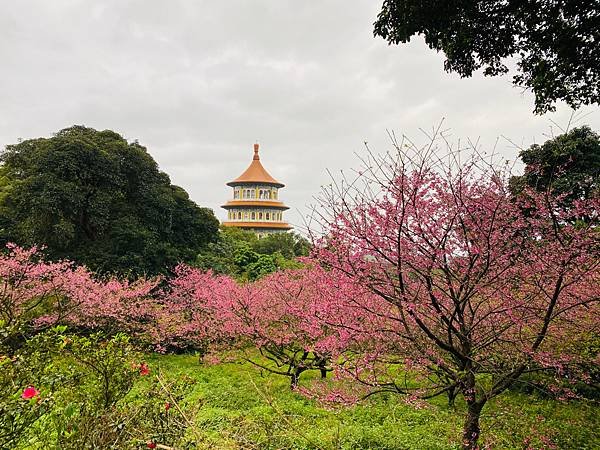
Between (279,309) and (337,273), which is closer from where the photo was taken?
(337,273)

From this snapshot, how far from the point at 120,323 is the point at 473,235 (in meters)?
12.3

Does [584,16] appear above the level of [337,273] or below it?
above

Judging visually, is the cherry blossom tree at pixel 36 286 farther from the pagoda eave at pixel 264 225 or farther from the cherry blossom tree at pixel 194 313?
A: the pagoda eave at pixel 264 225

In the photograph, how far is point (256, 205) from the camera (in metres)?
44.3

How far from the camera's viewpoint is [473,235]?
4.43m

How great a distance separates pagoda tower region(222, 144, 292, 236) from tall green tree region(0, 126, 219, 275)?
78.4ft

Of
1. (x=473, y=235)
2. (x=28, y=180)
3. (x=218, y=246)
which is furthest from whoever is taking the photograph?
(x=218, y=246)

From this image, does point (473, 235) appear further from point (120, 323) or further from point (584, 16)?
point (120, 323)

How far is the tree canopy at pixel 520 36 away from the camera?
5250 mm

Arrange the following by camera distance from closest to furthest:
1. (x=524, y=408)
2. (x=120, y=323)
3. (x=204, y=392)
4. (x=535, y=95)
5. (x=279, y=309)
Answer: (x=535, y=95) → (x=524, y=408) → (x=204, y=392) → (x=279, y=309) → (x=120, y=323)

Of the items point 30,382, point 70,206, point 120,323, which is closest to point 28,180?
point 70,206

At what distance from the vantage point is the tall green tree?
1588 centimetres

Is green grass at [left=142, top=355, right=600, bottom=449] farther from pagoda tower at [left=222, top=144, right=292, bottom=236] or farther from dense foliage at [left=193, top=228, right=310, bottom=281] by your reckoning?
pagoda tower at [left=222, top=144, right=292, bottom=236]

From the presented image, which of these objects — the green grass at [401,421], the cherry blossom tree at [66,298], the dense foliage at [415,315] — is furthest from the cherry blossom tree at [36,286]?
the dense foliage at [415,315]
